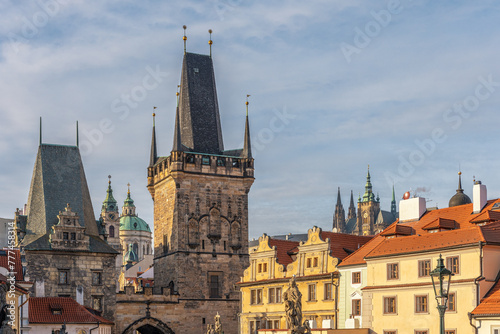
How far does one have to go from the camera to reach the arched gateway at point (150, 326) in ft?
219

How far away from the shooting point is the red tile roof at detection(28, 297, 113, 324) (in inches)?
2162

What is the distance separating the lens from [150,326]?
230 feet

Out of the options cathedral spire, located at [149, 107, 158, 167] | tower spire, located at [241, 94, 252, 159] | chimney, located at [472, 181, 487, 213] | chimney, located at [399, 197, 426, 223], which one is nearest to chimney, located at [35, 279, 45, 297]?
cathedral spire, located at [149, 107, 158, 167]

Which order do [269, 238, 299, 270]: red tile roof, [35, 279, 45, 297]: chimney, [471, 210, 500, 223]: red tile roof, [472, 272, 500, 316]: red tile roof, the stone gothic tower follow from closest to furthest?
[472, 272, 500, 316]: red tile roof
[471, 210, 500, 223]: red tile roof
[269, 238, 299, 270]: red tile roof
[35, 279, 45, 297]: chimney
the stone gothic tower

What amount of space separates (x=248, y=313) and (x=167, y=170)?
19.0 m

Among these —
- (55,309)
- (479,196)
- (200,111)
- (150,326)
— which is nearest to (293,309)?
(479,196)

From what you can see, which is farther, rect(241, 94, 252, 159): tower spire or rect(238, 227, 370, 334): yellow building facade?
rect(241, 94, 252, 159): tower spire

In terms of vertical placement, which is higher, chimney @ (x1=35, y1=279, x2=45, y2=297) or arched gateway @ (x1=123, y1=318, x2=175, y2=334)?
chimney @ (x1=35, y1=279, x2=45, y2=297)

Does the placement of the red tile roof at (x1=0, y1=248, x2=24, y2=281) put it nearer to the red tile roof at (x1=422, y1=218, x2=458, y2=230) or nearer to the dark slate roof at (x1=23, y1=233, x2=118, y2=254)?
the dark slate roof at (x1=23, y1=233, x2=118, y2=254)

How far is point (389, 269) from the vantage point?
4494cm

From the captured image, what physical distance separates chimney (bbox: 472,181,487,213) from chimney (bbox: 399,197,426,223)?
424 centimetres

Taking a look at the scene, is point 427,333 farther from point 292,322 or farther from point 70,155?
point 70,155

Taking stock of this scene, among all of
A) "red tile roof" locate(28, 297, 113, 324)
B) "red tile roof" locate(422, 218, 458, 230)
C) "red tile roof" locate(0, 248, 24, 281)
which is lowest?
"red tile roof" locate(28, 297, 113, 324)

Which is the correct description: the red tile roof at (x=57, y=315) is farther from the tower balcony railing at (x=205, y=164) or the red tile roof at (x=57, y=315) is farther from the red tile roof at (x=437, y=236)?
the red tile roof at (x=437, y=236)
